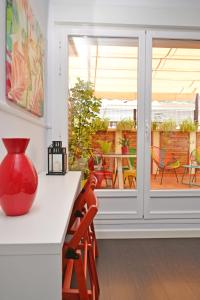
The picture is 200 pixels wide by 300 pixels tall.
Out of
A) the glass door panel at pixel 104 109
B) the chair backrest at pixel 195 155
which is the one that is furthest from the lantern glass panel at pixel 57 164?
the chair backrest at pixel 195 155

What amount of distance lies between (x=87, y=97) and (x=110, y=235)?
1.56m

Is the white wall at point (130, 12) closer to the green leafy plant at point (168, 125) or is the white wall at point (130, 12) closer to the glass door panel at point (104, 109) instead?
the glass door panel at point (104, 109)

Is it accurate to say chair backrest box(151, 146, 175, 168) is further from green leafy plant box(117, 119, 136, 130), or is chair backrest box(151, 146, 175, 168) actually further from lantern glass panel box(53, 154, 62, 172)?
lantern glass panel box(53, 154, 62, 172)

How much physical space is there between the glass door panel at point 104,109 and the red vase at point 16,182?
1.89 metres

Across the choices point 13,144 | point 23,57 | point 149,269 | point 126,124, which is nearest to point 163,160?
point 126,124

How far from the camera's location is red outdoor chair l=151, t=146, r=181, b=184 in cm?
297

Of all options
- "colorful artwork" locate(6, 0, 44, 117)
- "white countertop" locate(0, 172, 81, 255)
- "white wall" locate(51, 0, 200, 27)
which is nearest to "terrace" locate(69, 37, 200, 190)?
"white wall" locate(51, 0, 200, 27)

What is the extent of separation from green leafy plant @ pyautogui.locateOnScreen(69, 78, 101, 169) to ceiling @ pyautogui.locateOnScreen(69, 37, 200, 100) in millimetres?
99

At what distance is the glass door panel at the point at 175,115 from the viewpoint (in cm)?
291

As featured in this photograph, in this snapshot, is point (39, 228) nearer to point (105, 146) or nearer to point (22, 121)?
point (22, 121)

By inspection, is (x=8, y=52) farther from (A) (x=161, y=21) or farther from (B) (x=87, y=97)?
(A) (x=161, y=21)

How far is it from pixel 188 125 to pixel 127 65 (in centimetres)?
101

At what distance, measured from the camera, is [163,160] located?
3.02 metres

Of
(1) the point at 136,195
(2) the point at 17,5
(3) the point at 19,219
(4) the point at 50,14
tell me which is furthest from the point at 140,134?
(3) the point at 19,219
